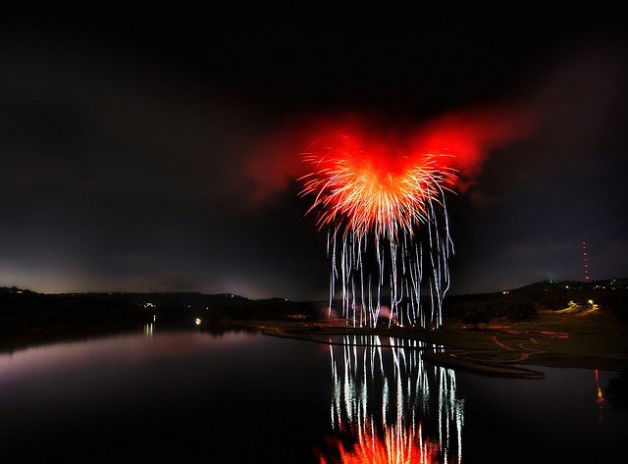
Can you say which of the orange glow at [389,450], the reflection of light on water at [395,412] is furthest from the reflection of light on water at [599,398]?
the orange glow at [389,450]

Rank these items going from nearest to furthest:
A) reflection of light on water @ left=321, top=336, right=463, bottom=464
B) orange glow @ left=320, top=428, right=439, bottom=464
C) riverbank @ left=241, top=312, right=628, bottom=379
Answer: orange glow @ left=320, top=428, right=439, bottom=464, reflection of light on water @ left=321, top=336, right=463, bottom=464, riverbank @ left=241, top=312, right=628, bottom=379

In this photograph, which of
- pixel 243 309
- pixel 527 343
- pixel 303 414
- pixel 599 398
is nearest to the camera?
pixel 303 414

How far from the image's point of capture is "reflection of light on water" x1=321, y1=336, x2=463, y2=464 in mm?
17984

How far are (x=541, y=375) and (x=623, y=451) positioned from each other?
16.2 metres

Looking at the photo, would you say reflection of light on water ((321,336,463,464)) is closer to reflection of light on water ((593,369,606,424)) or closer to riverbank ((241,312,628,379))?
riverbank ((241,312,628,379))

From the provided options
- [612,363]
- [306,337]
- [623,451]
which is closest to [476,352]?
[612,363]

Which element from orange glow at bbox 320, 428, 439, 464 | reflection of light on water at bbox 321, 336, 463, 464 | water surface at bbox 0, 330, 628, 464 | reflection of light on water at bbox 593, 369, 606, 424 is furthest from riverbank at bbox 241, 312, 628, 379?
orange glow at bbox 320, 428, 439, 464

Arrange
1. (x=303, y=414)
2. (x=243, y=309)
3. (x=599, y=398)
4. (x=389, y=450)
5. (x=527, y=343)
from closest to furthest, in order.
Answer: (x=389, y=450), (x=303, y=414), (x=599, y=398), (x=527, y=343), (x=243, y=309)

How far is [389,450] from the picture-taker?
18219 millimetres

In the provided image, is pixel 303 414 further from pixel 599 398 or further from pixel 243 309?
pixel 243 309

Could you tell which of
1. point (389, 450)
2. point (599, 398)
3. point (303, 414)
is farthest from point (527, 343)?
point (389, 450)

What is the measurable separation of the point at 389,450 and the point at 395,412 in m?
6.63

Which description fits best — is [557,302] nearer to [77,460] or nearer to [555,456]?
[555,456]

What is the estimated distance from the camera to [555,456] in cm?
1788
